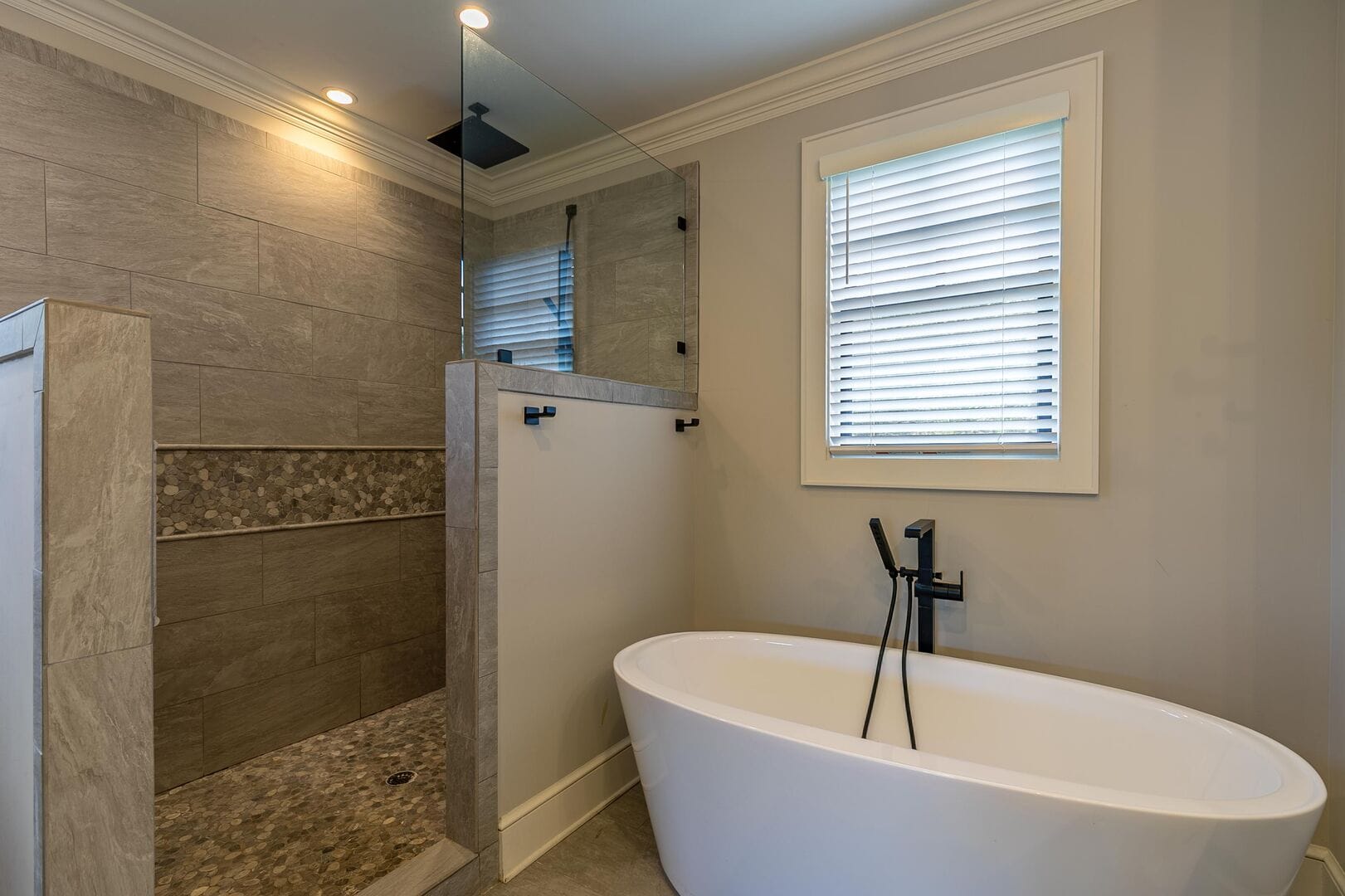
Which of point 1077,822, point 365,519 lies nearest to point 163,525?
point 365,519

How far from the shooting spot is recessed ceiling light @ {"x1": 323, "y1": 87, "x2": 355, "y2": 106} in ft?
8.32

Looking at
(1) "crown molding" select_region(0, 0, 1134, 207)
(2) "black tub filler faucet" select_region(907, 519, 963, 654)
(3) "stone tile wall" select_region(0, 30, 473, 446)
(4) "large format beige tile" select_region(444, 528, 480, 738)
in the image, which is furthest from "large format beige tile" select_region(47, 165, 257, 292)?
(2) "black tub filler faucet" select_region(907, 519, 963, 654)

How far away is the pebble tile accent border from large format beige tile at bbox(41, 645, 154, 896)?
1.43m

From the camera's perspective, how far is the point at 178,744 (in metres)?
2.24

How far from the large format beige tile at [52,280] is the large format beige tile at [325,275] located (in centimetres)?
47

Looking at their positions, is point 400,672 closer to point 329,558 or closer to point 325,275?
point 329,558

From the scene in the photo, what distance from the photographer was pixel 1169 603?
185 centimetres

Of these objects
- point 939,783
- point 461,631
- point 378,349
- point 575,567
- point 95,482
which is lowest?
point 939,783

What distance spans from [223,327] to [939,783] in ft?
8.84

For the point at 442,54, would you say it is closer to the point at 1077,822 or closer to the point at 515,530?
the point at 515,530

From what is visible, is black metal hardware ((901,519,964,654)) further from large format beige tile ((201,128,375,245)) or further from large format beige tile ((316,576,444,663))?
large format beige tile ((201,128,375,245))

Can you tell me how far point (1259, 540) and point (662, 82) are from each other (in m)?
2.43

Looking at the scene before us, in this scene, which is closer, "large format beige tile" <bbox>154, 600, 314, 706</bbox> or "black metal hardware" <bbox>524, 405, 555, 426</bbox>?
"black metal hardware" <bbox>524, 405, 555, 426</bbox>

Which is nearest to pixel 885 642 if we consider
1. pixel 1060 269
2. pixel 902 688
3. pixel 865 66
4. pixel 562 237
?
pixel 902 688
